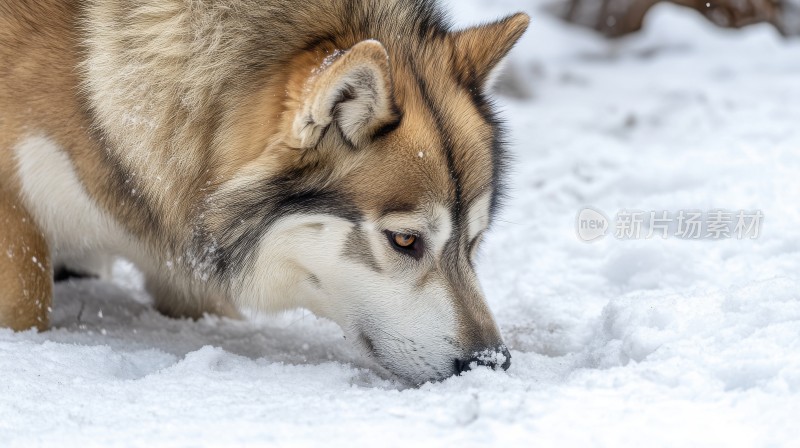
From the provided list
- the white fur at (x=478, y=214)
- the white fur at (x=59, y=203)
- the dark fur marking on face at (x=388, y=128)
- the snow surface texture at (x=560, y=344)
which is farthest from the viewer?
the white fur at (x=59, y=203)

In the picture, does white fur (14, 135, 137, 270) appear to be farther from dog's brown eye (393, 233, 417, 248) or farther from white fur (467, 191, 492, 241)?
white fur (467, 191, 492, 241)

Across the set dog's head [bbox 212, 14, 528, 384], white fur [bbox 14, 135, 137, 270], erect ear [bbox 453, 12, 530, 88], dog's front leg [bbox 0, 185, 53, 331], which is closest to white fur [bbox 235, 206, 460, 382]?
dog's head [bbox 212, 14, 528, 384]

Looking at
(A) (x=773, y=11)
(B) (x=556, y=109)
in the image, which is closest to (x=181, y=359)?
(B) (x=556, y=109)

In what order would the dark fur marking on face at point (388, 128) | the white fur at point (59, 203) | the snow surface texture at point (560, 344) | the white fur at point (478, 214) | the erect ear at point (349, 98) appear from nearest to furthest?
1. the snow surface texture at point (560, 344)
2. the erect ear at point (349, 98)
3. the dark fur marking on face at point (388, 128)
4. the white fur at point (478, 214)
5. the white fur at point (59, 203)

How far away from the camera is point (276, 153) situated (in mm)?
2660

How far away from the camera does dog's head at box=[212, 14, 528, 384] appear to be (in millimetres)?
2637

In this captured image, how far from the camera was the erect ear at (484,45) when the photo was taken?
2992 millimetres

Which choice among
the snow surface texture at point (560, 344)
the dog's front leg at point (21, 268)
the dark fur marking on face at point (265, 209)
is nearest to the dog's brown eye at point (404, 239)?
the dark fur marking on face at point (265, 209)

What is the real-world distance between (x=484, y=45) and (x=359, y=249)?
826mm

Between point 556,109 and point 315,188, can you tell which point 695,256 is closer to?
point 315,188

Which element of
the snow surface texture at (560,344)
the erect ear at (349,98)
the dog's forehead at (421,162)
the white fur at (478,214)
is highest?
the erect ear at (349,98)

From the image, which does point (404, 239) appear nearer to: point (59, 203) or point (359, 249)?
point (359, 249)

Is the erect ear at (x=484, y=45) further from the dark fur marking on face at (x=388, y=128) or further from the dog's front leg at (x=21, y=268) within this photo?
the dog's front leg at (x=21, y=268)

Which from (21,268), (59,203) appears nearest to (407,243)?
(59,203)
